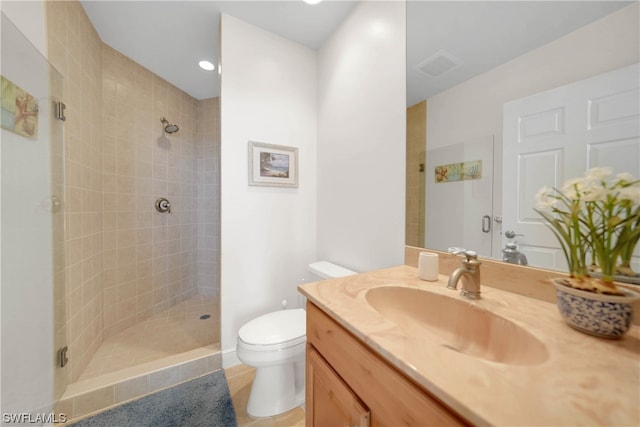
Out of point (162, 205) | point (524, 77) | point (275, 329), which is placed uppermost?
point (524, 77)

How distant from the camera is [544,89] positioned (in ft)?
2.31

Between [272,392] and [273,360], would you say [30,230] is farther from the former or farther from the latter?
[272,392]

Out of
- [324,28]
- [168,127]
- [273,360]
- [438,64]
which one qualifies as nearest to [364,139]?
[438,64]

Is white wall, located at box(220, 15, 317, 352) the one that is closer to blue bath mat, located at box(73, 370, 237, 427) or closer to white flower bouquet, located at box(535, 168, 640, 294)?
blue bath mat, located at box(73, 370, 237, 427)

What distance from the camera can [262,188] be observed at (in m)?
1.74

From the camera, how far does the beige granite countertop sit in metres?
0.31

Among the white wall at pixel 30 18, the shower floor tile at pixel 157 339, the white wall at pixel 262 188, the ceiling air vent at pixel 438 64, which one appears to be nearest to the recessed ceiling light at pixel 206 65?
the white wall at pixel 262 188

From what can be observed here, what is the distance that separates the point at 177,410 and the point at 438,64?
229 cm

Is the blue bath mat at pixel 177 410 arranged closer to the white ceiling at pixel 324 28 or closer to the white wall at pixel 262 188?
the white wall at pixel 262 188

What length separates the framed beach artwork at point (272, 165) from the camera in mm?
1678

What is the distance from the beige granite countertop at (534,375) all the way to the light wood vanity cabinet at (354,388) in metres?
0.04

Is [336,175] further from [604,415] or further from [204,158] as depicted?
[204,158]

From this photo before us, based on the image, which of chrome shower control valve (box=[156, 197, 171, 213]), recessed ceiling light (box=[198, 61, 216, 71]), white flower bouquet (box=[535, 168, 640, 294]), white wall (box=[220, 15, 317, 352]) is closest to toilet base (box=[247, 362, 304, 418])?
white wall (box=[220, 15, 317, 352])

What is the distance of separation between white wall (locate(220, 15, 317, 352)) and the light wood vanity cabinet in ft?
3.36
